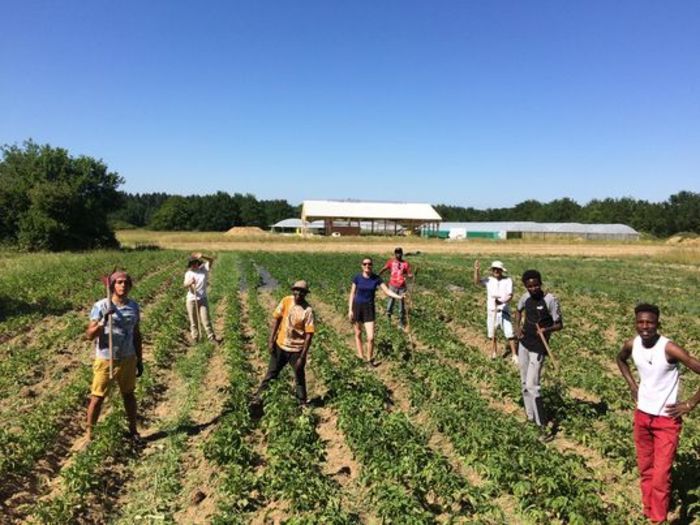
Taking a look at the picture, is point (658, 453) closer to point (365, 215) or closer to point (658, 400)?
point (658, 400)

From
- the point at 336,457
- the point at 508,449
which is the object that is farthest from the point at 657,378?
the point at 336,457

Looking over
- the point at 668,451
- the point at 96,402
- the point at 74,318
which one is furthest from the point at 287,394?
the point at 74,318

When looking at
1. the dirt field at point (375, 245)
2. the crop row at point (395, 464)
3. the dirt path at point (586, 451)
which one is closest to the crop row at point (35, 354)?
the crop row at point (395, 464)

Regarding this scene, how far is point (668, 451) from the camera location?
4.89 metres

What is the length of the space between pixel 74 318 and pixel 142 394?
329 inches

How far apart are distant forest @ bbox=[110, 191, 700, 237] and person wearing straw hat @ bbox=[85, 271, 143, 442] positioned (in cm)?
10697

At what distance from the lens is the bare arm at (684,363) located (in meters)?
4.69

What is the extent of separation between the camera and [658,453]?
4.94m

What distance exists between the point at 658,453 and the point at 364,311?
6.18m

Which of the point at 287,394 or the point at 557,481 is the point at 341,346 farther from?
the point at 557,481

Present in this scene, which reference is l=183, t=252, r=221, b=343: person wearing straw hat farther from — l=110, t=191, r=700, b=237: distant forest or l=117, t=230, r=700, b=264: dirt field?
l=110, t=191, r=700, b=237: distant forest

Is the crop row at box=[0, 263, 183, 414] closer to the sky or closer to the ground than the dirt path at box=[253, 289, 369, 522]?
closer to the sky

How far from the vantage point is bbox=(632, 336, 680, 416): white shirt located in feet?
16.1

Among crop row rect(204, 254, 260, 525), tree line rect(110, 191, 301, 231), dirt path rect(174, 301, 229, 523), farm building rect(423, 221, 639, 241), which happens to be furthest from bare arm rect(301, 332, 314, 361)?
tree line rect(110, 191, 301, 231)
